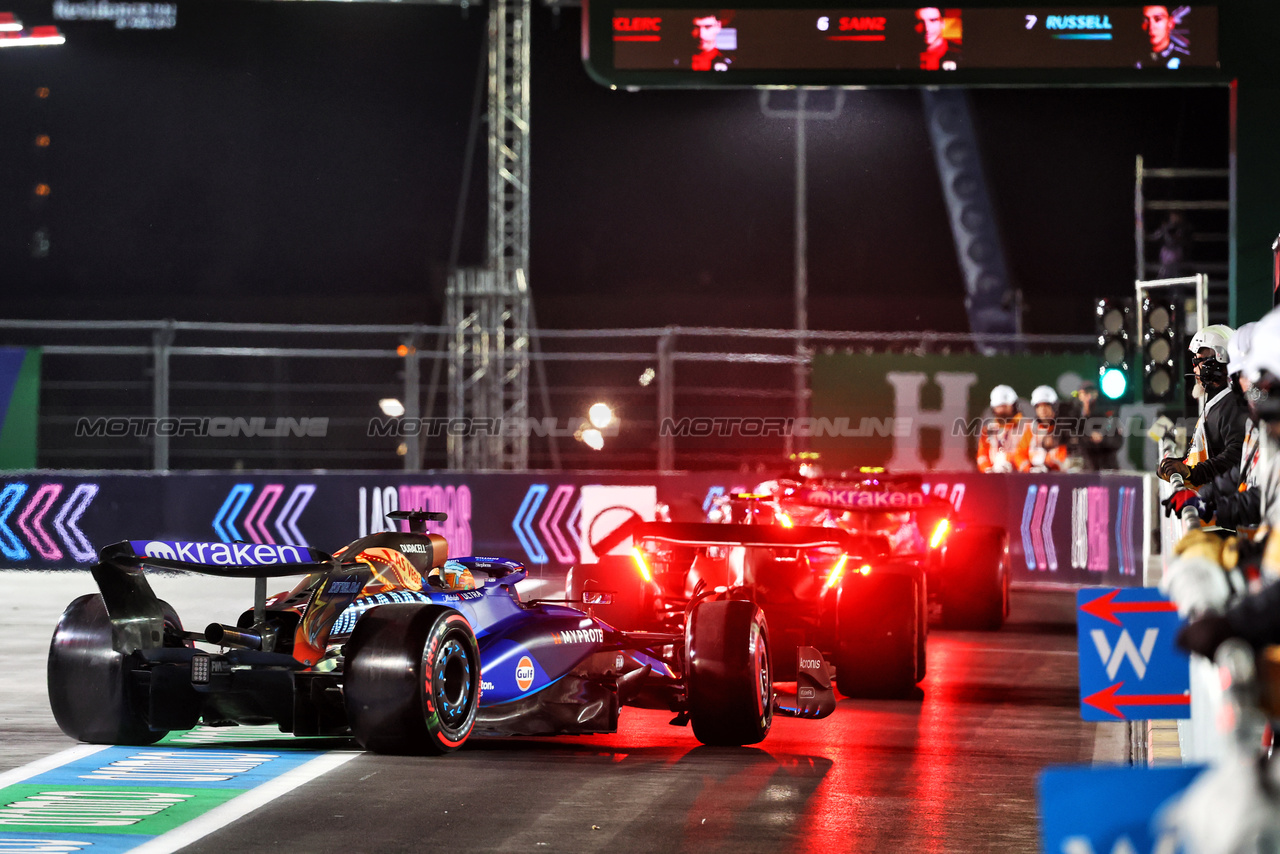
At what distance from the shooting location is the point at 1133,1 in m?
14.9

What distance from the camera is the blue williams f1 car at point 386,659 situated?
7.66 meters

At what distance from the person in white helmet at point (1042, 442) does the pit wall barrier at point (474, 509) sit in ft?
1.34

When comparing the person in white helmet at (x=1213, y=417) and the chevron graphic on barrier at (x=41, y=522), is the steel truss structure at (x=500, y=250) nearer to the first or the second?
the chevron graphic on barrier at (x=41, y=522)

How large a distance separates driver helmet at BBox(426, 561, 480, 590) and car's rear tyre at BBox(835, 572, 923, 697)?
2.68m

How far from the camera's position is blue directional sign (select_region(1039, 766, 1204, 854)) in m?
3.07

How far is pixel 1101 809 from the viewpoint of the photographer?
10.1 feet

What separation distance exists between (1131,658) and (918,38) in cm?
979

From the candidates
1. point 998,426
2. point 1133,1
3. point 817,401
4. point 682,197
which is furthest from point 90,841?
point 682,197

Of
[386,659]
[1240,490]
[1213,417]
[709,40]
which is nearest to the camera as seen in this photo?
[1240,490]

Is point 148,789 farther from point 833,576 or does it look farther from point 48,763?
point 833,576

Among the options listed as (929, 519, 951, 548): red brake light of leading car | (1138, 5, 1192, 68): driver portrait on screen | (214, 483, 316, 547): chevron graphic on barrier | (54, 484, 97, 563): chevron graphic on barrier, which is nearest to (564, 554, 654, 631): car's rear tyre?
(929, 519, 951, 548): red brake light of leading car

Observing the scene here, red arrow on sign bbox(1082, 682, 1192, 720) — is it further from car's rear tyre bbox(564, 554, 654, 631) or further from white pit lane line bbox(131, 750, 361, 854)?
→ car's rear tyre bbox(564, 554, 654, 631)

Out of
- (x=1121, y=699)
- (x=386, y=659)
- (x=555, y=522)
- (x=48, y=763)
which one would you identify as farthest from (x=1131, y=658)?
(x=555, y=522)

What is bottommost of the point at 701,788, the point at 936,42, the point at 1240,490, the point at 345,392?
the point at 701,788
